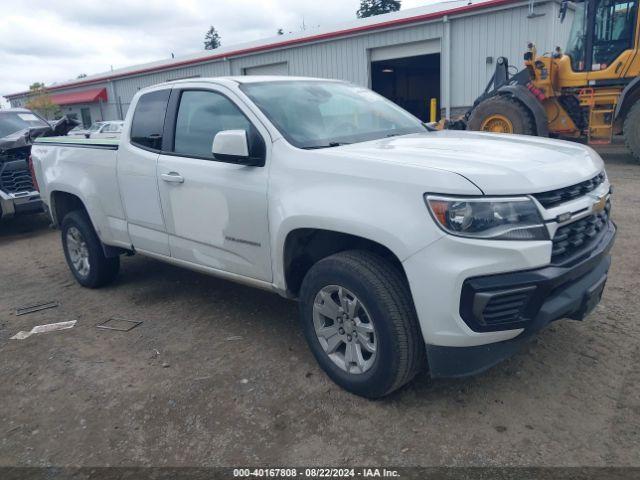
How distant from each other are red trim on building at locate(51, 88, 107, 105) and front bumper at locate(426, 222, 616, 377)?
33026mm

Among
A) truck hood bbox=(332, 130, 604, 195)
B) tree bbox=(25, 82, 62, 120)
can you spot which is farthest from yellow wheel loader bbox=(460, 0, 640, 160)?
tree bbox=(25, 82, 62, 120)

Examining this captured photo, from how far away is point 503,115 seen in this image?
11.4 metres

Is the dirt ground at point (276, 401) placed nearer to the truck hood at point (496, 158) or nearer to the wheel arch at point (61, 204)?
the truck hood at point (496, 158)

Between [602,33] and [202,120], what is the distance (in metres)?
9.79

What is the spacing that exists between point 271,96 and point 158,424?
2235 mm

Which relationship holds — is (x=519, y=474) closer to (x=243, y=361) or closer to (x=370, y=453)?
(x=370, y=453)

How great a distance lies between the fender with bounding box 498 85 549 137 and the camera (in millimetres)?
10859

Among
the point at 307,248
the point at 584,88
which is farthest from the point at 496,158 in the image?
the point at 584,88

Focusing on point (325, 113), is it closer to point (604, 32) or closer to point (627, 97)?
point (627, 97)

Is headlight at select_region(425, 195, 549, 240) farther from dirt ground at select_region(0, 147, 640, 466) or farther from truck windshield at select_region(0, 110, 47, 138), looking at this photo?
truck windshield at select_region(0, 110, 47, 138)

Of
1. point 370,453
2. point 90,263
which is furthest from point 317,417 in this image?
point 90,263

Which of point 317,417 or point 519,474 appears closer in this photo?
point 519,474

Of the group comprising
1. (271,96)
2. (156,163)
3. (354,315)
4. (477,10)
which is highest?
(477,10)

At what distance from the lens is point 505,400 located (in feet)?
9.82
